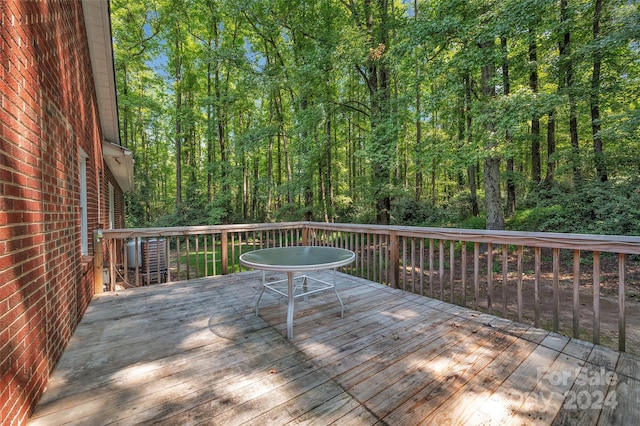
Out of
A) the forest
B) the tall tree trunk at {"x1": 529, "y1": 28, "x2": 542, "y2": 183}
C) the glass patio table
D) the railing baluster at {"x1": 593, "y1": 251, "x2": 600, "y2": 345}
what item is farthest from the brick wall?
the tall tree trunk at {"x1": 529, "y1": 28, "x2": 542, "y2": 183}

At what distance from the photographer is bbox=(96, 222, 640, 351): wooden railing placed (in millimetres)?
2330

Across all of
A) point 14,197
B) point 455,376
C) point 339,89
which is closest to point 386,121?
point 339,89

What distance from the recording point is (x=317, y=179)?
37.5 ft

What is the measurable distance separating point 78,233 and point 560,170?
10559 millimetres

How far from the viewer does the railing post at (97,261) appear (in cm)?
374

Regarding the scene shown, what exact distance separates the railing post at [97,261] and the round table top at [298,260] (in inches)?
93.5

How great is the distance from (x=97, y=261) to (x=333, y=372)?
12.3ft

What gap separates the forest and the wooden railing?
1.69 m

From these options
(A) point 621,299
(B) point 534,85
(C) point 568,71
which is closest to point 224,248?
(A) point 621,299

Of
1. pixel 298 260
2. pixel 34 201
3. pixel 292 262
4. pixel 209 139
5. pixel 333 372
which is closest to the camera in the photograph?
pixel 34 201

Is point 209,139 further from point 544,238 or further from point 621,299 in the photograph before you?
point 621,299

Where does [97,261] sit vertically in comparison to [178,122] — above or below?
below

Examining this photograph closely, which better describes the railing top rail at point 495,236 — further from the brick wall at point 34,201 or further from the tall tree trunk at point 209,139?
the tall tree trunk at point 209,139

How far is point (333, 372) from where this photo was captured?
1968 mm
